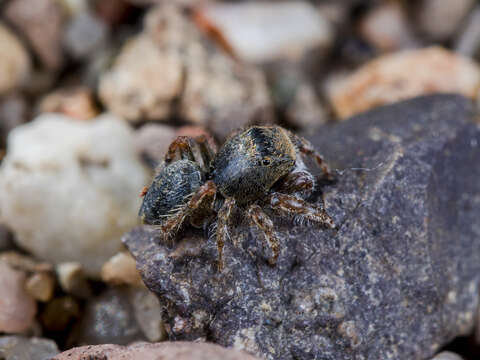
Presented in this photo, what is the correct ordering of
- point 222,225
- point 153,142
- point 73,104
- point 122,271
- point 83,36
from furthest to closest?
1. point 83,36
2. point 73,104
3. point 153,142
4. point 122,271
5. point 222,225

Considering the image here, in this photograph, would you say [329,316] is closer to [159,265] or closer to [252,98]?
[159,265]

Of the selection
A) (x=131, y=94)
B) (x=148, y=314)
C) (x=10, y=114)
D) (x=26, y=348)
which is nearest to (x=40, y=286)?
(x=26, y=348)

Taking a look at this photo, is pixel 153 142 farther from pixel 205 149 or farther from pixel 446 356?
pixel 446 356

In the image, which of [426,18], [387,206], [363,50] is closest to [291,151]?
[387,206]

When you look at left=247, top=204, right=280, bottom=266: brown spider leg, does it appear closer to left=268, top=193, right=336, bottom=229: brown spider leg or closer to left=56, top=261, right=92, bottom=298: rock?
left=268, top=193, right=336, bottom=229: brown spider leg

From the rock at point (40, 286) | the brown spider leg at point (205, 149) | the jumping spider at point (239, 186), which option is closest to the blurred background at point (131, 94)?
the rock at point (40, 286)
